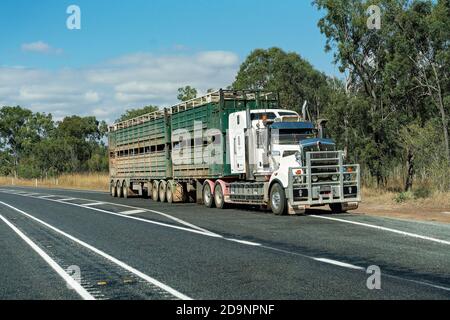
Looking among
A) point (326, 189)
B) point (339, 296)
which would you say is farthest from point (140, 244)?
point (326, 189)

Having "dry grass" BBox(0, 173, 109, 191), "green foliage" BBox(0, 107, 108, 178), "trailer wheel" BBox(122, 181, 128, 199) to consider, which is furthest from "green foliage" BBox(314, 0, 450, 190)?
"green foliage" BBox(0, 107, 108, 178)

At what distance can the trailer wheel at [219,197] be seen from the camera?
22.4 m

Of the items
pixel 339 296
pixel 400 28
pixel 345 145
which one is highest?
pixel 400 28

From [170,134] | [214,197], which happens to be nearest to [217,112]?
[214,197]

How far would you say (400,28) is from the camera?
2386cm

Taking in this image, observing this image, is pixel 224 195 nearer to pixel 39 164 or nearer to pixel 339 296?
pixel 339 296

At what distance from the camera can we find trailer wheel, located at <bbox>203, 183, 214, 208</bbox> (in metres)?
23.4

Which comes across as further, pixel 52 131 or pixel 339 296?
pixel 52 131

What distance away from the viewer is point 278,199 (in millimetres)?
18766

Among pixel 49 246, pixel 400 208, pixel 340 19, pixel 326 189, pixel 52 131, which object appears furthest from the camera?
pixel 52 131

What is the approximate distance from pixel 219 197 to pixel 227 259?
487 inches

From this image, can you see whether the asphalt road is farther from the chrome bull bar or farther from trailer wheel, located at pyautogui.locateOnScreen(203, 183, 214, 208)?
trailer wheel, located at pyautogui.locateOnScreen(203, 183, 214, 208)

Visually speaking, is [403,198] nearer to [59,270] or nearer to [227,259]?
[227,259]

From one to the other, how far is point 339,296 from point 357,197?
11.7 m
